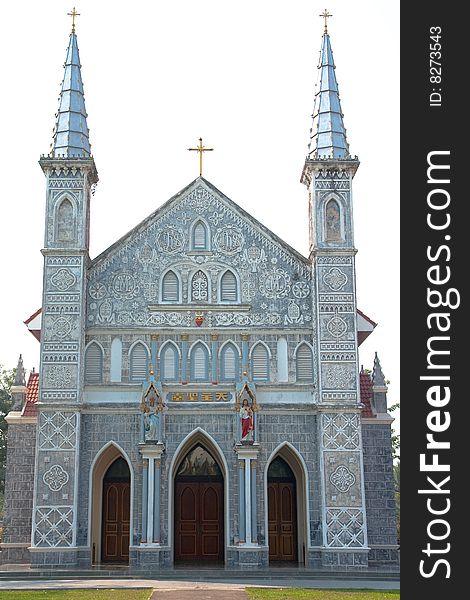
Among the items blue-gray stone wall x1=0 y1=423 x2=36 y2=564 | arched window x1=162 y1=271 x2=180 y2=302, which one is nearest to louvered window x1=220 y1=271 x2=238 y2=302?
arched window x1=162 y1=271 x2=180 y2=302

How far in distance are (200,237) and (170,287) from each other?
2.01 m

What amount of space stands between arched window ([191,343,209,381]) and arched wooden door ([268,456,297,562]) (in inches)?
155

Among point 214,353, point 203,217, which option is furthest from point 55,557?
point 203,217

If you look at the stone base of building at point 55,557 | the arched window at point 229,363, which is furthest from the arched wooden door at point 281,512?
the stone base of building at point 55,557

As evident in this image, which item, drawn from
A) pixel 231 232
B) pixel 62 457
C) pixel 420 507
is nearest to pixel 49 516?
pixel 62 457

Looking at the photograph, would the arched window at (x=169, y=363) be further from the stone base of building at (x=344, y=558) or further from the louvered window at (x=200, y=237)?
the stone base of building at (x=344, y=558)

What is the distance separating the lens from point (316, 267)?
3005 centimetres

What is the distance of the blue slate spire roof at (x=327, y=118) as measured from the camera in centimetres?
3127

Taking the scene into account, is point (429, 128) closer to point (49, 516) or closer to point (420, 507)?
point (420, 507)

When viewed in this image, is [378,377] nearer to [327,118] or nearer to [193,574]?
[327,118]

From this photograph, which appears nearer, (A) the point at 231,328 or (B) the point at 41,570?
(B) the point at 41,570

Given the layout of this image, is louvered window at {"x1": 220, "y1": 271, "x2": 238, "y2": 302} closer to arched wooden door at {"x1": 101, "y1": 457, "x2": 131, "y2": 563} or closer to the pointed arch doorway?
the pointed arch doorway

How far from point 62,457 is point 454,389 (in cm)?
Result: 1865

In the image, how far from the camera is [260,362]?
29.7 metres
